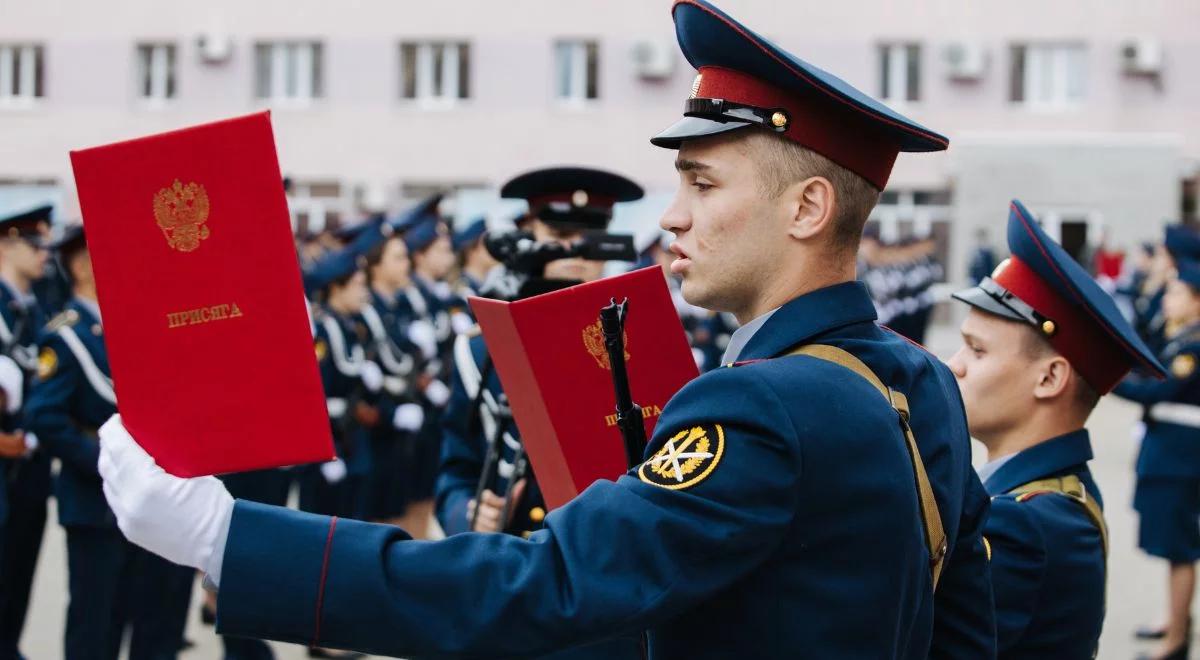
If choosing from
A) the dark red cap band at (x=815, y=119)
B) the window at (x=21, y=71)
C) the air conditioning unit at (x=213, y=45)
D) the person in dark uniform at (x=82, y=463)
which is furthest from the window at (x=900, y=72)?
the dark red cap band at (x=815, y=119)

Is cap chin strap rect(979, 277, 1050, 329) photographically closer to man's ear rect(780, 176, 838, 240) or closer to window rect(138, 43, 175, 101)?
man's ear rect(780, 176, 838, 240)

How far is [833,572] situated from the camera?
Answer: 1.73 m

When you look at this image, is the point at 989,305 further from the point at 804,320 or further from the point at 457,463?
the point at 457,463

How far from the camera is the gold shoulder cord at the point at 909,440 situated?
183 centimetres

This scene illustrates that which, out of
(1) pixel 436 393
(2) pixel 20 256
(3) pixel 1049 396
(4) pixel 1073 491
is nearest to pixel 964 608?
(4) pixel 1073 491

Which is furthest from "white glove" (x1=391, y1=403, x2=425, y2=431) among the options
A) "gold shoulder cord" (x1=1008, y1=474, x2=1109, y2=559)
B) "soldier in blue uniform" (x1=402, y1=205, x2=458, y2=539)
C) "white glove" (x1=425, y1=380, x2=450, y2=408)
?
"gold shoulder cord" (x1=1008, y1=474, x2=1109, y2=559)

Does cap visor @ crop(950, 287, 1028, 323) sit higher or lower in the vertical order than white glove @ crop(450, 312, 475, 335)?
higher

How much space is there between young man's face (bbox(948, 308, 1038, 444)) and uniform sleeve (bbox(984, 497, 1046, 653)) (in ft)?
1.31

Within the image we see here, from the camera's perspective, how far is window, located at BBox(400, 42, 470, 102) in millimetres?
29203

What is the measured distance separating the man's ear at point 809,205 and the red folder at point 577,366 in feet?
2.48

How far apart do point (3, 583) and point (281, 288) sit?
476cm

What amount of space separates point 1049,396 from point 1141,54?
90.9 ft

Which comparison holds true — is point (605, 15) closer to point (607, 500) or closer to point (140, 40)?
point (140, 40)

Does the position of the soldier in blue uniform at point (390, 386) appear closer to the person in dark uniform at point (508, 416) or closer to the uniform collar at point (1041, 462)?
the person in dark uniform at point (508, 416)
